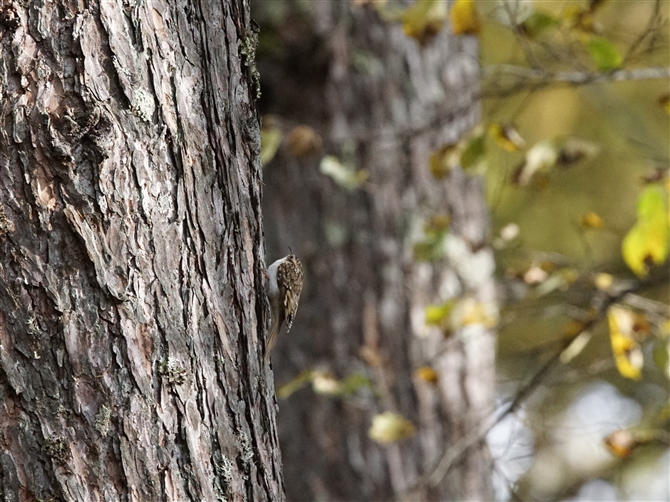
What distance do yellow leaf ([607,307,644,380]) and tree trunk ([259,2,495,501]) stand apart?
0.89m

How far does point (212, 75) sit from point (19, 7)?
1.32ft

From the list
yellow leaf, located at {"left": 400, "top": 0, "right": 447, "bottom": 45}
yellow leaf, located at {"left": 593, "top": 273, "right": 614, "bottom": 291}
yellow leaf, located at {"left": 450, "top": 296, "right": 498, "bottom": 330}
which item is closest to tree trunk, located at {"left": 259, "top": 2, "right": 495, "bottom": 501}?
yellow leaf, located at {"left": 450, "top": 296, "right": 498, "bottom": 330}

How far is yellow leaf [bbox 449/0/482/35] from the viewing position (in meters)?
2.76

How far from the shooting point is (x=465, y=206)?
4.30 metres

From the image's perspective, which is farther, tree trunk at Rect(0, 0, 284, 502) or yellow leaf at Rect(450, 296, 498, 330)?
yellow leaf at Rect(450, 296, 498, 330)

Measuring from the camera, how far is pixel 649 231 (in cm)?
272

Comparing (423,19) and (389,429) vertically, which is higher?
(423,19)

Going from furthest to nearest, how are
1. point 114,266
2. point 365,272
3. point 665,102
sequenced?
point 365,272, point 665,102, point 114,266

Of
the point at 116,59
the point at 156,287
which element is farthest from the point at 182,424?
the point at 116,59

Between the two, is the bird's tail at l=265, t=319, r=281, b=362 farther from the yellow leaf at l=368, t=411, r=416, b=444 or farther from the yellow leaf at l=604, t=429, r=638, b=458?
the yellow leaf at l=604, t=429, r=638, b=458

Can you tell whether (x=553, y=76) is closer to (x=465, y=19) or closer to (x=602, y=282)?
(x=465, y=19)

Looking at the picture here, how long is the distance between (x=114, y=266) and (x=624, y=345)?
2.28m

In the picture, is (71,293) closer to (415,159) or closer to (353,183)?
(353,183)

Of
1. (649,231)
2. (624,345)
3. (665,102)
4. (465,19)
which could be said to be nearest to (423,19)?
(465,19)
